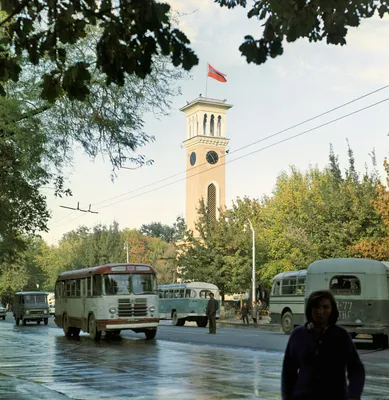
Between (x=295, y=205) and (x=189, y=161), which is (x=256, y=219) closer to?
(x=295, y=205)

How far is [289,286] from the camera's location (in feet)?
107

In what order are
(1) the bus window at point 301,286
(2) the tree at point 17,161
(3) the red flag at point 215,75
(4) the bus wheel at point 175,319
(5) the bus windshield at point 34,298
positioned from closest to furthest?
(2) the tree at point 17,161
(1) the bus window at point 301,286
(4) the bus wheel at point 175,319
(5) the bus windshield at point 34,298
(3) the red flag at point 215,75

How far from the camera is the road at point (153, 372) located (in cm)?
1173

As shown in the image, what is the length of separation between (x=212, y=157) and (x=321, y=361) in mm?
94367

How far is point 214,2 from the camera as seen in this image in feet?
29.2

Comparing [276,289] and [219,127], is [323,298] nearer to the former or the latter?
[276,289]

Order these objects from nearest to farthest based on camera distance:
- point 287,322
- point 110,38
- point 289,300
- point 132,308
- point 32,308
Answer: point 110,38 < point 132,308 < point 289,300 < point 287,322 < point 32,308

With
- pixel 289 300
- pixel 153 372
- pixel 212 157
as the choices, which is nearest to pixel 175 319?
pixel 289 300

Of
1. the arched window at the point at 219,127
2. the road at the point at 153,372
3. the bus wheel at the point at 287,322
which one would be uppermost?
the arched window at the point at 219,127

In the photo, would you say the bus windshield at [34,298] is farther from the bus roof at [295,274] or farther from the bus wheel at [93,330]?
the bus wheel at [93,330]

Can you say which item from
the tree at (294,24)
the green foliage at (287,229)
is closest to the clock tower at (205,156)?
the green foliage at (287,229)

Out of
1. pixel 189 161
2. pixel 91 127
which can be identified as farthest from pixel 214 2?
pixel 189 161

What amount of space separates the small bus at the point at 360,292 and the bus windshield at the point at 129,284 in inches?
268

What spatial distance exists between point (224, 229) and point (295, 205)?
8.88 meters
